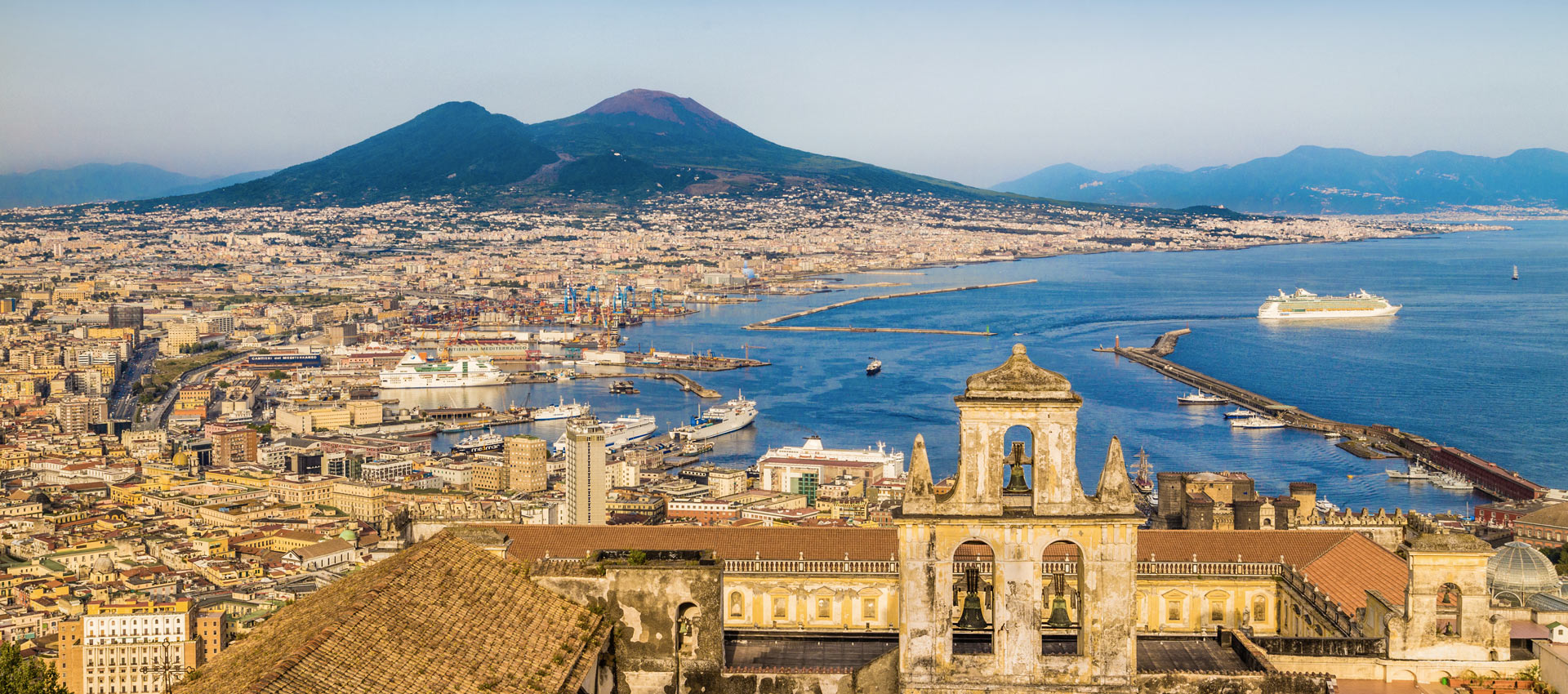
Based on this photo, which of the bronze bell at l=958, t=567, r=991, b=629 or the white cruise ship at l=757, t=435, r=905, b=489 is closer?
the bronze bell at l=958, t=567, r=991, b=629

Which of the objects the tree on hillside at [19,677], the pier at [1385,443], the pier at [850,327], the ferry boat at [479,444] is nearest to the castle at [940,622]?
the tree on hillside at [19,677]

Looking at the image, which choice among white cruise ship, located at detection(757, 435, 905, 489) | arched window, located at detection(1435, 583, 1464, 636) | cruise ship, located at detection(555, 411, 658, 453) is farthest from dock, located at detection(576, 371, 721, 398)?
arched window, located at detection(1435, 583, 1464, 636)

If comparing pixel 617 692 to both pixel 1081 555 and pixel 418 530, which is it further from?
pixel 418 530

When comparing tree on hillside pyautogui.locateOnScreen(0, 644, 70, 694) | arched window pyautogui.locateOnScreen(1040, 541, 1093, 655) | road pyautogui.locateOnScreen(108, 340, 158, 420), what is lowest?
road pyautogui.locateOnScreen(108, 340, 158, 420)

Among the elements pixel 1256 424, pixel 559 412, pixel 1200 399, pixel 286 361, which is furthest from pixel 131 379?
pixel 1256 424

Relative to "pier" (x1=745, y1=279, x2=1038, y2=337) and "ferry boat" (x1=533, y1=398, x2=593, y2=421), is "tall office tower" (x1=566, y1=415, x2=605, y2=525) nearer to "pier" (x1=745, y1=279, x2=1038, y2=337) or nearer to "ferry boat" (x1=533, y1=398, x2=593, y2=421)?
"ferry boat" (x1=533, y1=398, x2=593, y2=421)

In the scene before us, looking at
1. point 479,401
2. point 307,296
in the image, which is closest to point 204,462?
point 479,401
